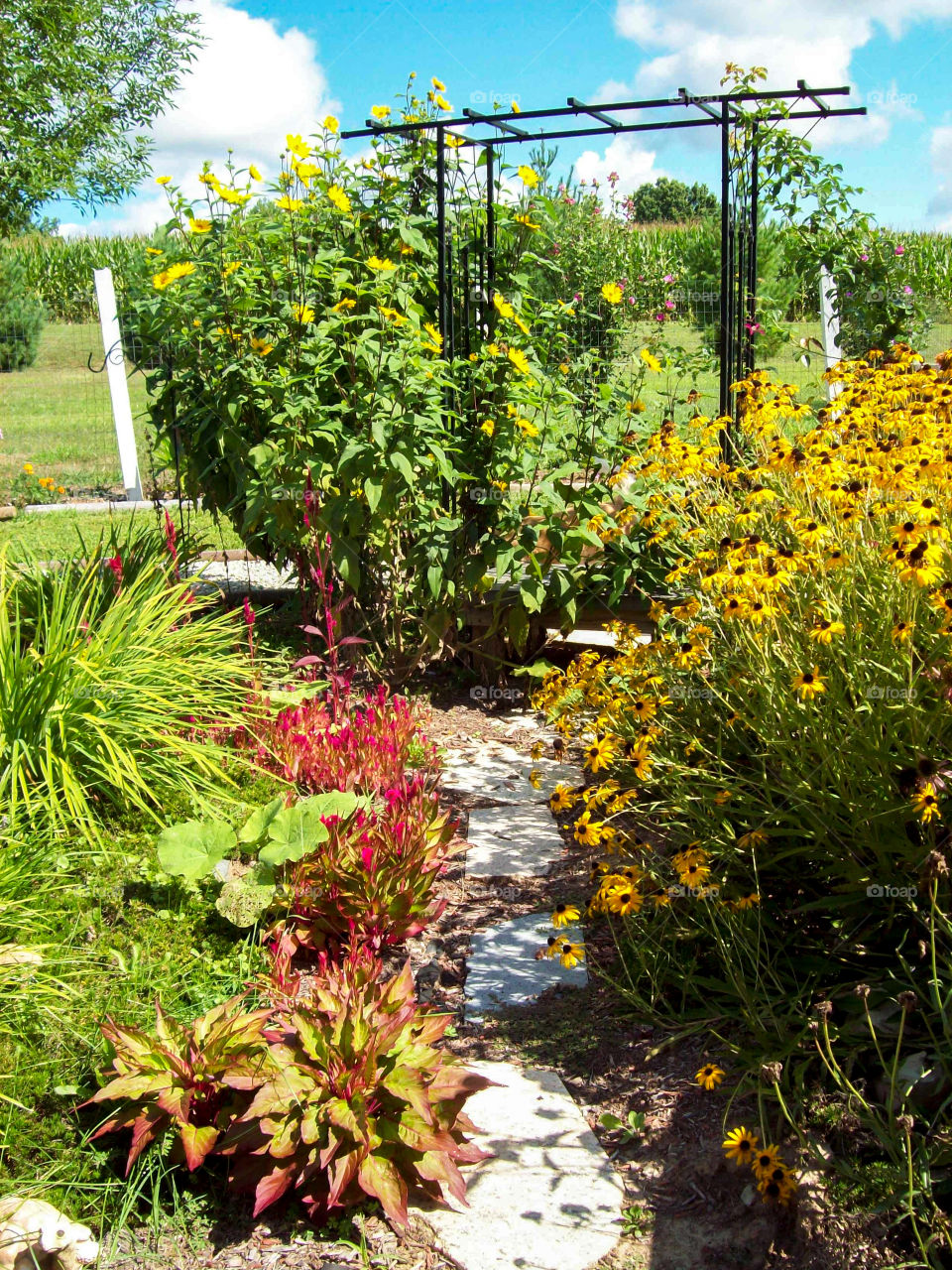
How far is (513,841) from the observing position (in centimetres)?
357

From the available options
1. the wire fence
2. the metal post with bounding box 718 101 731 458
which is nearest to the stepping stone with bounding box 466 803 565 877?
the metal post with bounding box 718 101 731 458

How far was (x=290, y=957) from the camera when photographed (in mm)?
2660

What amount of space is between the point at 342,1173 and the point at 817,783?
1337 mm

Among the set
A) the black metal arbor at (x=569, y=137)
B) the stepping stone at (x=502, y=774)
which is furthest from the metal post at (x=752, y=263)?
the stepping stone at (x=502, y=774)

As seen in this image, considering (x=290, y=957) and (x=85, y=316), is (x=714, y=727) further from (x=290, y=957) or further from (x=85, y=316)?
(x=85, y=316)

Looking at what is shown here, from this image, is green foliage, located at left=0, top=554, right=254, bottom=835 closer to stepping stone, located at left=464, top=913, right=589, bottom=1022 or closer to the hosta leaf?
the hosta leaf

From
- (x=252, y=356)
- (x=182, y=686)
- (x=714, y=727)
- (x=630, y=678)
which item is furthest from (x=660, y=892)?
(x=252, y=356)

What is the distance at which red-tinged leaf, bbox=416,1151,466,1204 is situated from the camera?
6.43 ft

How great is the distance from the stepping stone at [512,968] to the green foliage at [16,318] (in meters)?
13.8

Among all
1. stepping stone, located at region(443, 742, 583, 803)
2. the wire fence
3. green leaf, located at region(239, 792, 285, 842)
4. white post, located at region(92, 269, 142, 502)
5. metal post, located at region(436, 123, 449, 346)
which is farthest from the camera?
the wire fence

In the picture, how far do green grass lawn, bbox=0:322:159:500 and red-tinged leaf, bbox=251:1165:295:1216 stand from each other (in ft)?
27.5

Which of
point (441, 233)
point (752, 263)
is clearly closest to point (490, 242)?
point (441, 233)

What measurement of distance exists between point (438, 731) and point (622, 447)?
1412 mm

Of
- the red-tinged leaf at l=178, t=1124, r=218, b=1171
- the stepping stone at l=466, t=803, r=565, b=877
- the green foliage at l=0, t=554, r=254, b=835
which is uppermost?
the green foliage at l=0, t=554, r=254, b=835
